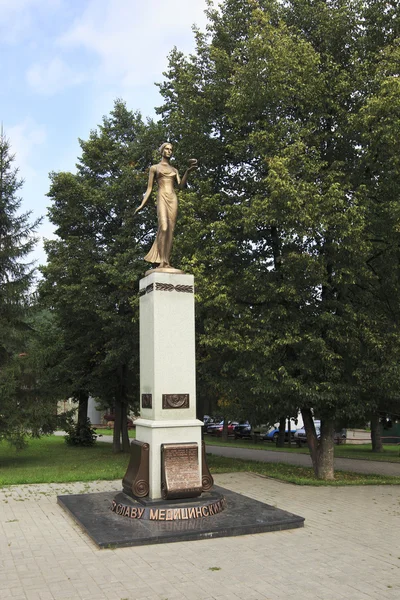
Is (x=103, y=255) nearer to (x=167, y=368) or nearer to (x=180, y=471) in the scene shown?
(x=167, y=368)

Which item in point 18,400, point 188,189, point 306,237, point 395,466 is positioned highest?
point 188,189

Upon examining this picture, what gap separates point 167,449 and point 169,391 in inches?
37.3

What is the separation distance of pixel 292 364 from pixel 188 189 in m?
5.94

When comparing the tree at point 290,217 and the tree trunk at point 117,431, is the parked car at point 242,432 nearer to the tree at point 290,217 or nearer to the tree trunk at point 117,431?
the tree trunk at point 117,431

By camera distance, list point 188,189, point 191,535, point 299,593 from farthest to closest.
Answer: point 188,189 → point 191,535 → point 299,593

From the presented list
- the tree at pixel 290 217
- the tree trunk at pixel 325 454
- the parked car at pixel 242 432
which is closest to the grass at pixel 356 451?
the parked car at pixel 242 432

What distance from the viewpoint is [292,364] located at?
13375 millimetres

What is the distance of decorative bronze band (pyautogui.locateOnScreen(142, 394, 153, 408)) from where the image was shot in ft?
30.6

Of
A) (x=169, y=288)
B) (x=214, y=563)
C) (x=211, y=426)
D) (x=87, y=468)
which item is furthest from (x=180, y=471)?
(x=211, y=426)

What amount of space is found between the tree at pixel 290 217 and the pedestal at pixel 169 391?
3382 millimetres

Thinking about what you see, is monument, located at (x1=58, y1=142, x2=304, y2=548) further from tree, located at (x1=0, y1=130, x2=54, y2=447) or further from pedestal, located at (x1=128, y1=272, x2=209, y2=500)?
tree, located at (x1=0, y1=130, x2=54, y2=447)

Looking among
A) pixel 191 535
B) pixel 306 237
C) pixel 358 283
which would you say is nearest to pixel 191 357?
pixel 191 535

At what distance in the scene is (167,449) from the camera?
895cm

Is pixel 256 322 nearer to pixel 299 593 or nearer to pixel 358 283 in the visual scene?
pixel 358 283
